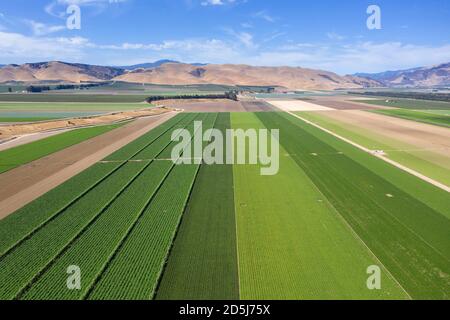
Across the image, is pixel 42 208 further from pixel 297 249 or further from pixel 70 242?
pixel 297 249

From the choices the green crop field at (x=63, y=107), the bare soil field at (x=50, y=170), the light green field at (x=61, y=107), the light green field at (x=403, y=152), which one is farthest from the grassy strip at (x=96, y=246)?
the light green field at (x=61, y=107)

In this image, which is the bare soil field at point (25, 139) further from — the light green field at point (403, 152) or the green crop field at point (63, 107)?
the light green field at point (403, 152)

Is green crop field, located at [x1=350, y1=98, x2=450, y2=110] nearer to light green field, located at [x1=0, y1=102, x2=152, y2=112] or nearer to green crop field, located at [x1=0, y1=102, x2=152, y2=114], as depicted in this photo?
green crop field, located at [x1=0, y1=102, x2=152, y2=114]

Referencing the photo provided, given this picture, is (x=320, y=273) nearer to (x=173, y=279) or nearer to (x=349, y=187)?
(x=173, y=279)

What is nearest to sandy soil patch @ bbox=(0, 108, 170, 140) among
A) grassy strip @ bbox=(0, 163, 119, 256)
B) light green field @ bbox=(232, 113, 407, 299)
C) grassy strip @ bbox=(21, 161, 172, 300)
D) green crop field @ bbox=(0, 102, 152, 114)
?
green crop field @ bbox=(0, 102, 152, 114)

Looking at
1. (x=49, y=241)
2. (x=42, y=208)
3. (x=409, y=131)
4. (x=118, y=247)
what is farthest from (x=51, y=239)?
(x=409, y=131)

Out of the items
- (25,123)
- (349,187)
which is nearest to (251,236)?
(349,187)
